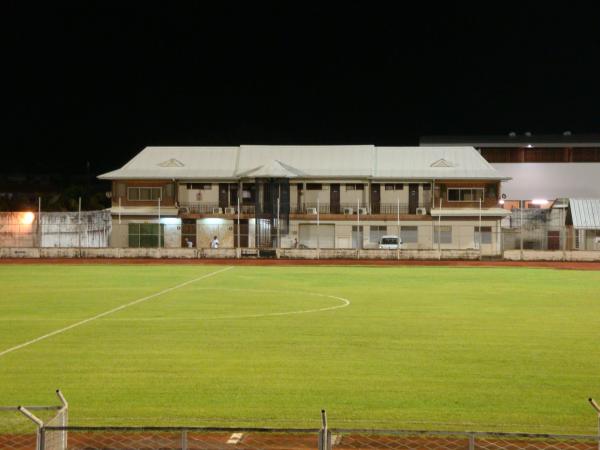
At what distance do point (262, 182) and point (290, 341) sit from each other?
44081mm

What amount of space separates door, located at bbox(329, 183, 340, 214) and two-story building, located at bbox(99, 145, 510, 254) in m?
0.08

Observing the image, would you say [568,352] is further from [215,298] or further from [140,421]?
[215,298]

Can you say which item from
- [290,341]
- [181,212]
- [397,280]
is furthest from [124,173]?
[290,341]

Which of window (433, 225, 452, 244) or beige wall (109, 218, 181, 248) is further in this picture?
window (433, 225, 452, 244)

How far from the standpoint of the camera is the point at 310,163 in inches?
2564

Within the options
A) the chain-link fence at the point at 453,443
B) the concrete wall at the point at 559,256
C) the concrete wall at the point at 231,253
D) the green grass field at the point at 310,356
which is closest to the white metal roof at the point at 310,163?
the concrete wall at the point at 231,253

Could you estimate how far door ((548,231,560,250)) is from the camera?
52.9m

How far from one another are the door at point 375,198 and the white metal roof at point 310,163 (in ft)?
3.51

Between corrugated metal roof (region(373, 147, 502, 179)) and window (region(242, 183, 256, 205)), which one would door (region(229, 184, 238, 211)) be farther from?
corrugated metal roof (region(373, 147, 502, 179))

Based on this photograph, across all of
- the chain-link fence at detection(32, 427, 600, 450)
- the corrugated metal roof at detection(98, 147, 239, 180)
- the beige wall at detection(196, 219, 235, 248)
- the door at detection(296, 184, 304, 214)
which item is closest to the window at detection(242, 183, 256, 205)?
the corrugated metal roof at detection(98, 147, 239, 180)

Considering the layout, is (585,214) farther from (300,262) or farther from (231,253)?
(231,253)

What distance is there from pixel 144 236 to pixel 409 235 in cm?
1889

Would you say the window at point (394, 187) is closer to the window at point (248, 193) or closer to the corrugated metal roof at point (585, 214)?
the window at point (248, 193)

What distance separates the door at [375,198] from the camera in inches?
2485
